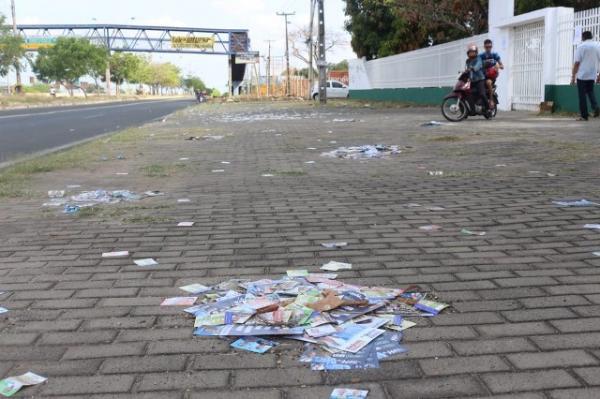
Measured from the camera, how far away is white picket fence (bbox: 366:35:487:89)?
77.2ft

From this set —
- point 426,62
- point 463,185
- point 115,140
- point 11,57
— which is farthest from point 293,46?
point 463,185

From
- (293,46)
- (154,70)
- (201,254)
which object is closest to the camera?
(201,254)

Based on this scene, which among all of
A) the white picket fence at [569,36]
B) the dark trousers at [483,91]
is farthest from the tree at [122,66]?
the dark trousers at [483,91]

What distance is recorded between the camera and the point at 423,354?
2.67 metres

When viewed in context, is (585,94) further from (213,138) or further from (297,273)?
(297,273)

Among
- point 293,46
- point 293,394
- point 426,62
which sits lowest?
point 293,394

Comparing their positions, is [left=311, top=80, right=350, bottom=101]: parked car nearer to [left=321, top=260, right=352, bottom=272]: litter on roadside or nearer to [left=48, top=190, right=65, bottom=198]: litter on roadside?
[left=48, top=190, right=65, bottom=198]: litter on roadside

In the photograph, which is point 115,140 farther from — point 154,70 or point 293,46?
point 154,70

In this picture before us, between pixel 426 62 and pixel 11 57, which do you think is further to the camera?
pixel 11 57

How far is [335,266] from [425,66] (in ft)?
80.1

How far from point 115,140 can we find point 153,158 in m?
3.98

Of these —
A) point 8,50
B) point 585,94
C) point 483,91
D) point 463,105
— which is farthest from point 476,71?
point 8,50

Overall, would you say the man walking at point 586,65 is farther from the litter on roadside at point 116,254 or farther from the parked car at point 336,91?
the parked car at point 336,91

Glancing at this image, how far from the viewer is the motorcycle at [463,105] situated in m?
14.5
